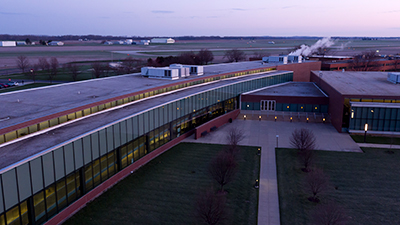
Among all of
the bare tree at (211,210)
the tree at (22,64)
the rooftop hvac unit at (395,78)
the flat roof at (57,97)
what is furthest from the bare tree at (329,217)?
the tree at (22,64)

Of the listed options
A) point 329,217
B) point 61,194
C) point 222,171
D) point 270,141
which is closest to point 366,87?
point 270,141

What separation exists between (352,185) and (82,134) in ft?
Result: 76.7

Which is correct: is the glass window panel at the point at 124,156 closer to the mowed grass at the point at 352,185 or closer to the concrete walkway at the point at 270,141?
the concrete walkway at the point at 270,141

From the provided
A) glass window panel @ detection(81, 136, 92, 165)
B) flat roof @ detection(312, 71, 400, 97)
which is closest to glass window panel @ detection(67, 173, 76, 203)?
glass window panel @ detection(81, 136, 92, 165)

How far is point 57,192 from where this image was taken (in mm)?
21609

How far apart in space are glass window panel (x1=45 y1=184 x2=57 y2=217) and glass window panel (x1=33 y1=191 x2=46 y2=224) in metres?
0.36

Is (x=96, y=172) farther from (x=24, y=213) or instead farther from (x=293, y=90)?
(x=293, y=90)

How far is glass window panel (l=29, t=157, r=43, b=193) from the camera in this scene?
19047 millimetres

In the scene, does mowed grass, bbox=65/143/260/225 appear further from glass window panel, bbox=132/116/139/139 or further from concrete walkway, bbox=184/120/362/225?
glass window panel, bbox=132/116/139/139

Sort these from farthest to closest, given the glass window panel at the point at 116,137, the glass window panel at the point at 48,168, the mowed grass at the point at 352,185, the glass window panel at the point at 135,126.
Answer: the glass window panel at the point at 135,126 < the glass window panel at the point at 116,137 < the mowed grass at the point at 352,185 < the glass window panel at the point at 48,168

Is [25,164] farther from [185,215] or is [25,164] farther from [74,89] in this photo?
[74,89]

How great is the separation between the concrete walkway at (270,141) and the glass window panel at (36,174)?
15.0 meters

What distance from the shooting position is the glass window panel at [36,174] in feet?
62.5

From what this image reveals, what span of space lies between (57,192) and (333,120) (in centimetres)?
4060
